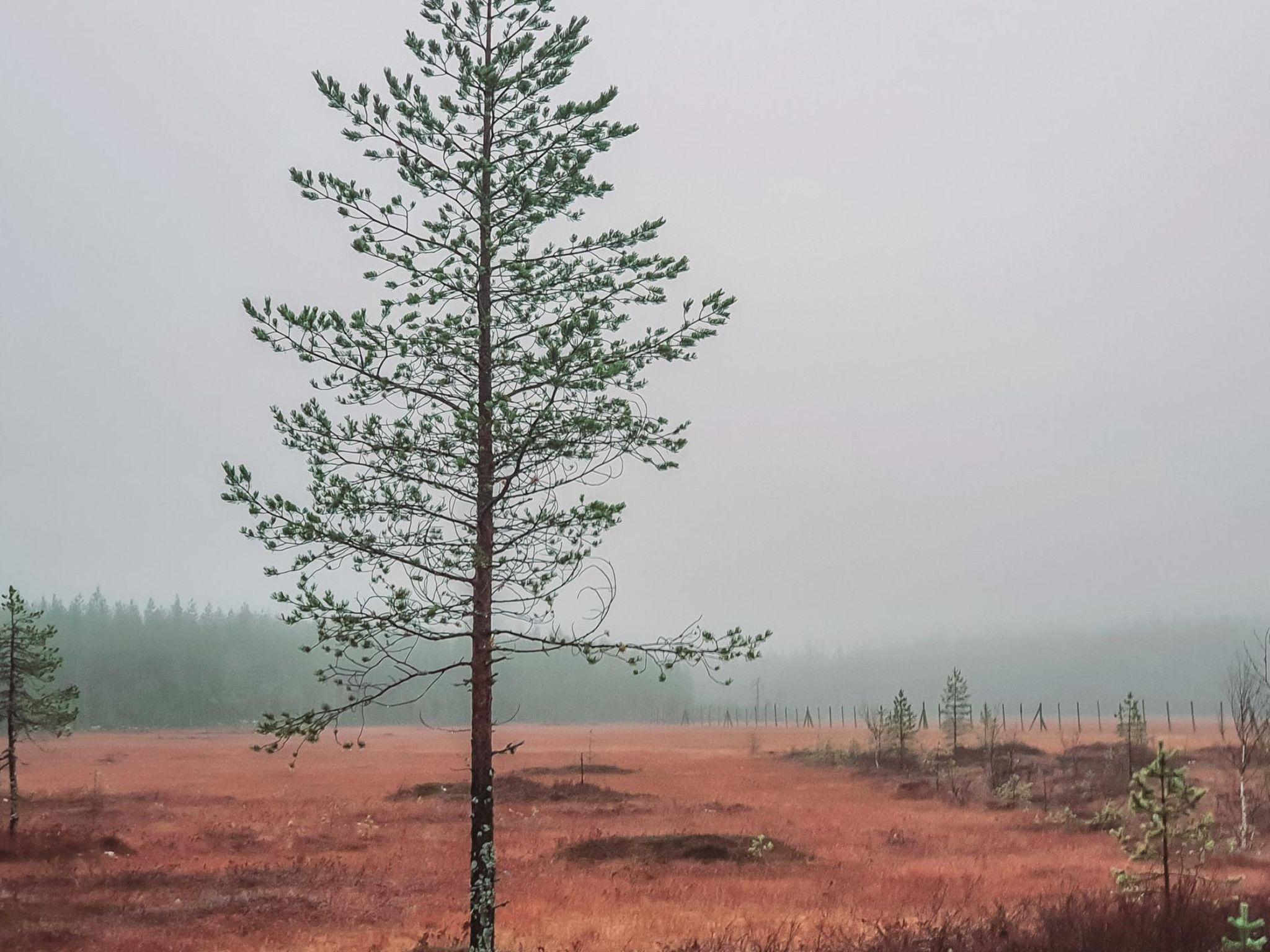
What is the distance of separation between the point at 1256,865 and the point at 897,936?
19.3 metres

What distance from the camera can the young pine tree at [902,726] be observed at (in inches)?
2709

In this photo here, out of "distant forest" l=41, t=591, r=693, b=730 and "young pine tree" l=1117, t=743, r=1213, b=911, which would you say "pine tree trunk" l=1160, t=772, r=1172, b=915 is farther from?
"distant forest" l=41, t=591, r=693, b=730

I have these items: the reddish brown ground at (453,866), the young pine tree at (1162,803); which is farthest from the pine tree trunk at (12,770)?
the young pine tree at (1162,803)

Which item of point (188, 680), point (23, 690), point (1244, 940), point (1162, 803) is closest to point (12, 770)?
point (23, 690)

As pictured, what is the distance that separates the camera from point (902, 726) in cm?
6869

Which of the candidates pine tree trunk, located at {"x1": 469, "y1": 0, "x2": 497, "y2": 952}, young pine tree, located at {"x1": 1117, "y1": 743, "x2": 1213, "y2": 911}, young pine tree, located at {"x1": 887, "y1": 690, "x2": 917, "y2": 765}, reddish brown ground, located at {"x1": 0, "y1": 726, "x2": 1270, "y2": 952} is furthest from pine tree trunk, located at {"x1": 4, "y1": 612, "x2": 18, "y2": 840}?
young pine tree, located at {"x1": 887, "y1": 690, "x2": 917, "y2": 765}

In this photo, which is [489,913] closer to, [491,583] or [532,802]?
[491,583]

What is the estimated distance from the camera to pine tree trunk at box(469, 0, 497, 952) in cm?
1344

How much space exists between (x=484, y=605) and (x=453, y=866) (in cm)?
1898

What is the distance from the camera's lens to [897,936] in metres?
15.5

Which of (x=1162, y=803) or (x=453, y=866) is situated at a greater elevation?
(x=1162, y=803)

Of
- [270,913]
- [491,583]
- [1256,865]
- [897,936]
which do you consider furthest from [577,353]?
[1256,865]

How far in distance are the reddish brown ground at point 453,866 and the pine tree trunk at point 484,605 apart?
448cm

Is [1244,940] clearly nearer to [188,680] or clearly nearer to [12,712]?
[12,712]
